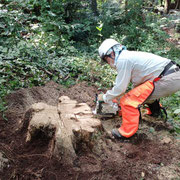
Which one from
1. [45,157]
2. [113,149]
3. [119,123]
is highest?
[45,157]

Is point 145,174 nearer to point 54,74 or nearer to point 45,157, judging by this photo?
point 45,157

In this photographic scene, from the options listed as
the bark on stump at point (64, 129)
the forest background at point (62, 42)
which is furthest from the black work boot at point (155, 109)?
the bark on stump at point (64, 129)

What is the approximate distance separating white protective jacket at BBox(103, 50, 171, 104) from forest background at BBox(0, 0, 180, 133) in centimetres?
97

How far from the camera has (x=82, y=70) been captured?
5.29 m

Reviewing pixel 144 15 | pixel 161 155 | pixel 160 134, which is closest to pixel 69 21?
pixel 144 15

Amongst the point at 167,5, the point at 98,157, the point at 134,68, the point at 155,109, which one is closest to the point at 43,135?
the point at 98,157

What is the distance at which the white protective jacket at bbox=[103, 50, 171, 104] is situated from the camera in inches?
116

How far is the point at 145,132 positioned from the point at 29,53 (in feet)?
10.9

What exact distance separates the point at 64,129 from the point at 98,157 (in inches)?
22.7

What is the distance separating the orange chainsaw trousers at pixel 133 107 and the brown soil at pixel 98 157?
0.66 feet

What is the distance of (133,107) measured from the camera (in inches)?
118

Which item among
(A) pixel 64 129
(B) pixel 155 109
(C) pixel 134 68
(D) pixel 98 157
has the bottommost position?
(B) pixel 155 109

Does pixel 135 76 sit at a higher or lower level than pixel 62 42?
higher

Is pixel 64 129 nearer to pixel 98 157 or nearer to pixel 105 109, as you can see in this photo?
pixel 98 157
